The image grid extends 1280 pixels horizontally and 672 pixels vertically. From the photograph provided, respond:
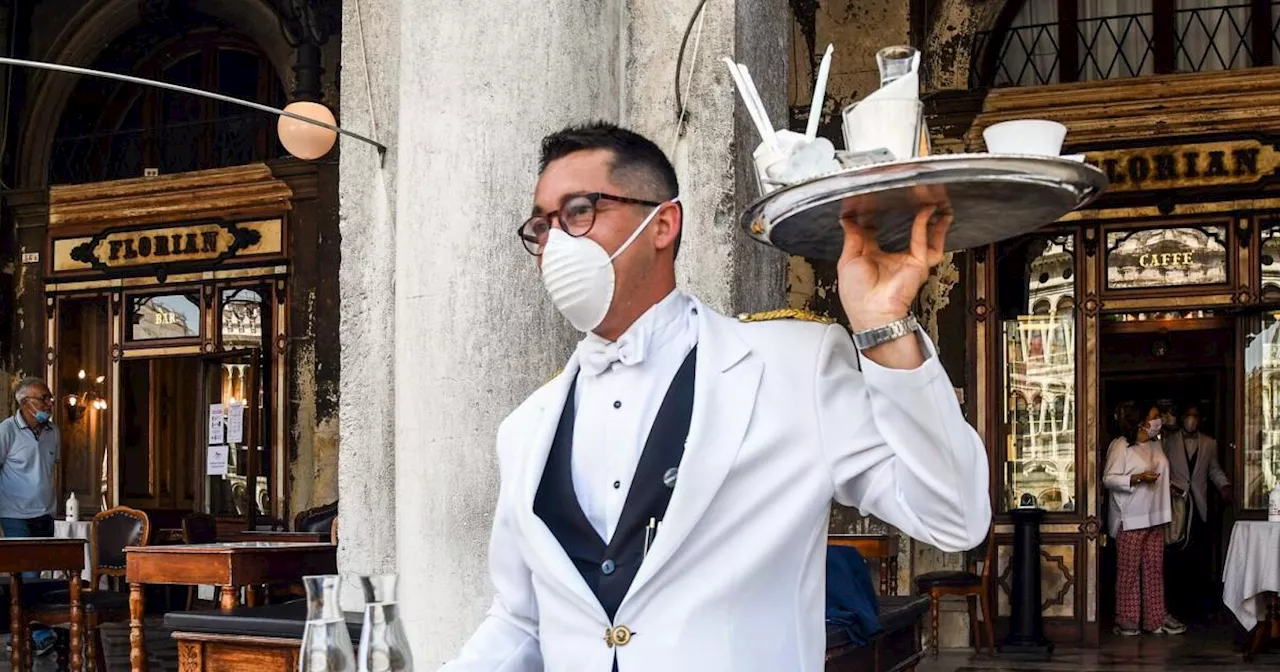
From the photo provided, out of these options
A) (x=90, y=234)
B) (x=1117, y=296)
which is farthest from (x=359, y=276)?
(x=90, y=234)

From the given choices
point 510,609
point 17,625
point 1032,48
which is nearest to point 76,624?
point 17,625

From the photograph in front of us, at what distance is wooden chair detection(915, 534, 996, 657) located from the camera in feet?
31.9

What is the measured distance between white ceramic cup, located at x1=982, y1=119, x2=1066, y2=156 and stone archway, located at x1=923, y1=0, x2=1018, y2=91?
9094 mm

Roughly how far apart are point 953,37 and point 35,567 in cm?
676

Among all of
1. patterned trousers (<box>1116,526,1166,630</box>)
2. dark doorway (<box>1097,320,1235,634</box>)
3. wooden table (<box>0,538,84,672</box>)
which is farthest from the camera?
dark doorway (<box>1097,320,1235,634</box>)

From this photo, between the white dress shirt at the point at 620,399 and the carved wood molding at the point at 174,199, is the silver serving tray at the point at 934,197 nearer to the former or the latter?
the white dress shirt at the point at 620,399

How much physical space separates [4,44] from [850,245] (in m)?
13.3

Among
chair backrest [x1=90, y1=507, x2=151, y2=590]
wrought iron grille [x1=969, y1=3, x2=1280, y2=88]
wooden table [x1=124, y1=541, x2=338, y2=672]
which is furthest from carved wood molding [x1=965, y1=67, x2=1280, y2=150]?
wooden table [x1=124, y1=541, x2=338, y2=672]

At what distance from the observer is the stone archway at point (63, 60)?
13.4 m

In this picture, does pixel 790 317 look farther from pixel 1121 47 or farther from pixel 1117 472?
pixel 1117 472

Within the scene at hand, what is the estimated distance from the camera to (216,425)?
13391 mm

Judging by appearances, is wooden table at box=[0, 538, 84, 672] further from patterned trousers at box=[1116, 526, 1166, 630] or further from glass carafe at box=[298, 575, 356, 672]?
patterned trousers at box=[1116, 526, 1166, 630]

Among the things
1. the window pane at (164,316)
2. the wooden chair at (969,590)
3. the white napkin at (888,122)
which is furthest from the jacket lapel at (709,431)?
the window pane at (164,316)

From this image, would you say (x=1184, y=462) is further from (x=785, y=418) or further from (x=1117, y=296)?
(x=785, y=418)
